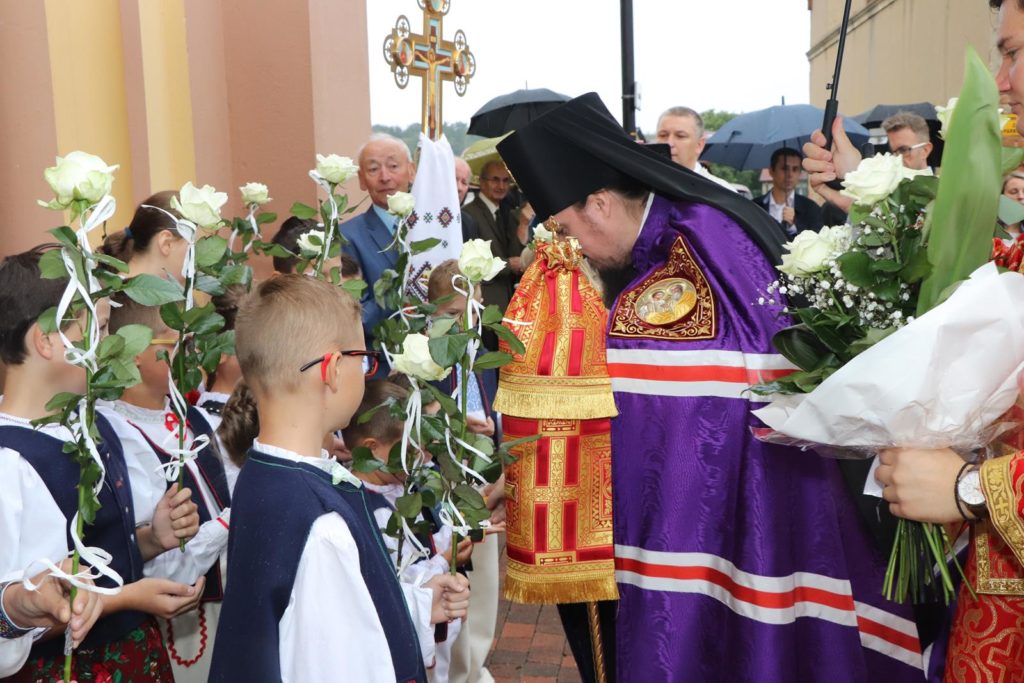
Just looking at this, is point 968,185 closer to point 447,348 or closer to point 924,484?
point 924,484

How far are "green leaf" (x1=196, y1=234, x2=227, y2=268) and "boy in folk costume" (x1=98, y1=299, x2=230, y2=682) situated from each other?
418 millimetres

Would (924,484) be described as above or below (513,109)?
below

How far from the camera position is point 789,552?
3266 mm

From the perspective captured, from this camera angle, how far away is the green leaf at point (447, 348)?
2367mm

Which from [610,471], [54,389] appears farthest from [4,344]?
[610,471]

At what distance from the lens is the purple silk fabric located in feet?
10.6

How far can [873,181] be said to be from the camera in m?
2.61

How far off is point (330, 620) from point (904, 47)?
21437 millimetres

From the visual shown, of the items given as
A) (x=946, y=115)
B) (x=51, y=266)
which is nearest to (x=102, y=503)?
(x=51, y=266)

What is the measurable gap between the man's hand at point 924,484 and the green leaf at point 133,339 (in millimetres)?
1683

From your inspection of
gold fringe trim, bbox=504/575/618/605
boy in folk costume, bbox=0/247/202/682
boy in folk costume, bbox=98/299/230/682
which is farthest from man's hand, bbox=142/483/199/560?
gold fringe trim, bbox=504/575/618/605

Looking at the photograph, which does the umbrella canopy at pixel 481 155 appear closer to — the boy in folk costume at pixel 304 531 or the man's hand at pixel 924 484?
the boy in folk costume at pixel 304 531

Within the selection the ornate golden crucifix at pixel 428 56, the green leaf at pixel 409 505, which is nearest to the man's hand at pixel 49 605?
the green leaf at pixel 409 505

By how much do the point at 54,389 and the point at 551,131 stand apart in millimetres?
1856
